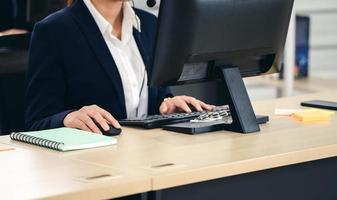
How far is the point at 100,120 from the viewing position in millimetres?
2238

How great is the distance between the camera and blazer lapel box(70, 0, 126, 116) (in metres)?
2.59

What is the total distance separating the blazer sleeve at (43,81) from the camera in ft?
8.32

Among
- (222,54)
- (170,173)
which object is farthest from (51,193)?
(222,54)

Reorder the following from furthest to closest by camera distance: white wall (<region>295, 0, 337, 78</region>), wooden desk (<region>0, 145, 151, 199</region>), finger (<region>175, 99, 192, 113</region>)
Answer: white wall (<region>295, 0, 337, 78</region>)
finger (<region>175, 99, 192, 113</region>)
wooden desk (<region>0, 145, 151, 199</region>)

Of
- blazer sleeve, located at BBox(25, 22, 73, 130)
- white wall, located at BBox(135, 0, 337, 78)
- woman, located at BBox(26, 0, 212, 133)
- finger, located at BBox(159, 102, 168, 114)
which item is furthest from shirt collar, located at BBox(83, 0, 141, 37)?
white wall, located at BBox(135, 0, 337, 78)

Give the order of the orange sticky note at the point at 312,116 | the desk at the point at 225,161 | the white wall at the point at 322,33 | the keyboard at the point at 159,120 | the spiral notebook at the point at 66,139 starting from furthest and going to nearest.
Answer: the white wall at the point at 322,33, the orange sticky note at the point at 312,116, the keyboard at the point at 159,120, the spiral notebook at the point at 66,139, the desk at the point at 225,161

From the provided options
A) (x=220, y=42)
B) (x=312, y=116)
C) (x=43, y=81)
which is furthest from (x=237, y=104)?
(x=43, y=81)

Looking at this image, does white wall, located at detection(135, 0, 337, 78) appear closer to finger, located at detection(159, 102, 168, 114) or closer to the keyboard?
finger, located at detection(159, 102, 168, 114)

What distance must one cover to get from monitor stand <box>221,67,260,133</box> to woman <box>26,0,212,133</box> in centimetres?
28

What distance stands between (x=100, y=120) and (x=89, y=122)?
0.03m

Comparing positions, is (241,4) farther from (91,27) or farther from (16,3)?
(16,3)

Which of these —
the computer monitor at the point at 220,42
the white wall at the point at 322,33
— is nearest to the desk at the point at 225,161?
the computer monitor at the point at 220,42

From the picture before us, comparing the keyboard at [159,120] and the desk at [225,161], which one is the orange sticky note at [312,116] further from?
the keyboard at [159,120]

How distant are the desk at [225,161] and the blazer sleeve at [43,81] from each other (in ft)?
0.96
